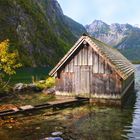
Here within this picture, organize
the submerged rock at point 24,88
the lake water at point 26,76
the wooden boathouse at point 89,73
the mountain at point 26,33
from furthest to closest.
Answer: the mountain at point 26,33, the lake water at point 26,76, the submerged rock at point 24,88, the wooden boathouse at point 89,73

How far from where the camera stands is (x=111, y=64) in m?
33.2

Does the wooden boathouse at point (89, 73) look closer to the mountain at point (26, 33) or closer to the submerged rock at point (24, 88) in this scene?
the submerged rock at point (24, 88)

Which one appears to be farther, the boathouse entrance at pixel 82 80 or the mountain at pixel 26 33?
the mountain at pixel 26 33

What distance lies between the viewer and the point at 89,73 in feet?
115

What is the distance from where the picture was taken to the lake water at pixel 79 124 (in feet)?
72.7

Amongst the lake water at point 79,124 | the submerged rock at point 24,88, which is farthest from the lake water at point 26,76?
the lake water at point 79,124

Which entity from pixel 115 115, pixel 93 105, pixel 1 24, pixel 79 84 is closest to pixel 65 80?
pixel 79 84

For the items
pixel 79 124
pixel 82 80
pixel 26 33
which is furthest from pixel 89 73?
pixel 26 33

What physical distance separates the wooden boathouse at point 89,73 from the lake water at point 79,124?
8.85 ft

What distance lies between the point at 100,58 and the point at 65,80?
5.33 metres

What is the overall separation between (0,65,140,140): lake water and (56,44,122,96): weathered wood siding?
2.88 metres

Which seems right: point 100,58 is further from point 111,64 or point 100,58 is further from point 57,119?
point 57,119

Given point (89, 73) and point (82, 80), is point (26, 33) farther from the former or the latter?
point (89, 73)

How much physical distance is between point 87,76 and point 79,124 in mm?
10743
